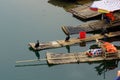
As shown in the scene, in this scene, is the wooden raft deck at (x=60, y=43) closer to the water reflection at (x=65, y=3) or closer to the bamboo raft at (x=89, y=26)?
the bamboo raft at (x=89, y=26)

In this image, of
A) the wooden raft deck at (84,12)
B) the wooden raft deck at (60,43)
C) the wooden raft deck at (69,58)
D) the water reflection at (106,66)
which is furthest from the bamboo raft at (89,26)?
the water reflection at (106,66)

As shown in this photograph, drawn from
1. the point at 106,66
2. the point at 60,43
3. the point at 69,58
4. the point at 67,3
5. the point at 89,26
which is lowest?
the point at 106,66

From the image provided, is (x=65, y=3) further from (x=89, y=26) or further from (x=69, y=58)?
(x=69, y=58)

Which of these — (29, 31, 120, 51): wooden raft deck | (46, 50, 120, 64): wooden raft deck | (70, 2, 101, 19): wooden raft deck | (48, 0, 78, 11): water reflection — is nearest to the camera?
(46, 50, 120, 64): wooden raft deck

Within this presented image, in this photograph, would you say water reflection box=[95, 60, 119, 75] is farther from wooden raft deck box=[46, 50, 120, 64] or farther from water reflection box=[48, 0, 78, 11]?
water reflection box=[48, 0, 78, 11]

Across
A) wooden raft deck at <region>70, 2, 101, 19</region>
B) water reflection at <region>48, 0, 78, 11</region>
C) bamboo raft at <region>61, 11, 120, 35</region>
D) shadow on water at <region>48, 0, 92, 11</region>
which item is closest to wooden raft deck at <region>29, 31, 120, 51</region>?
bamboo raft at <region>61, 11, 120, 35</region>

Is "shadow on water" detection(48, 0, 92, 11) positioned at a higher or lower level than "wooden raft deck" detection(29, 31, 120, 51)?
higher

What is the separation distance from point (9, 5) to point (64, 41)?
51.9ft

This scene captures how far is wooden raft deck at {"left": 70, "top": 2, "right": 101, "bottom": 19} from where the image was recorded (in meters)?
45.9

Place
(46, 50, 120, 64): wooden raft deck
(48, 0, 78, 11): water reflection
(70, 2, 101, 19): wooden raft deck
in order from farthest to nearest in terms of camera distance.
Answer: (48, 0, 78, 11): water reflection → (70, 2, 101, 19): wooden raft deck → (46, 50, 120, 64): wooden raft deck

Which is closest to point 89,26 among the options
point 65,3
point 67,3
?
point 67,3

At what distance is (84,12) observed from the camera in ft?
153

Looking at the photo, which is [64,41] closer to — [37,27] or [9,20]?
[37,27]

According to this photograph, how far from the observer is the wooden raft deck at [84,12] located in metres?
45.9
